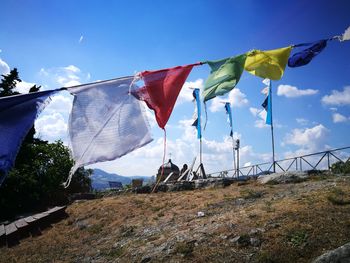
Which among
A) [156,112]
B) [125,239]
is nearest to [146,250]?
[125,239]

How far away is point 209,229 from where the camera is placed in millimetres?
11203

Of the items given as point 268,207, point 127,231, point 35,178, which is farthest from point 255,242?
point 35,178

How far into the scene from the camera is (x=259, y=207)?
12.6 meters

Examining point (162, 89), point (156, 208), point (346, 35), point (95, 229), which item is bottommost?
point (95, 229)

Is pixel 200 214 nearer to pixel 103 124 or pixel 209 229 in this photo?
pixel 209 229

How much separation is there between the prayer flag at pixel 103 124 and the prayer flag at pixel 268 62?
2799 millimetres

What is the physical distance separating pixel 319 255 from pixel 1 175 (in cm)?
712

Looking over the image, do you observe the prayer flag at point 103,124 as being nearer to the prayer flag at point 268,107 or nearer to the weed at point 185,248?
the weed at point 185,248

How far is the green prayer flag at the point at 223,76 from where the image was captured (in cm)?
662

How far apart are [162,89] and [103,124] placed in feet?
4.27

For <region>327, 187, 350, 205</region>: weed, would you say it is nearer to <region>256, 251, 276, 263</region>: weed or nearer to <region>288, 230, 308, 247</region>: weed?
<region>288, 230, 308, 247</region>: weed

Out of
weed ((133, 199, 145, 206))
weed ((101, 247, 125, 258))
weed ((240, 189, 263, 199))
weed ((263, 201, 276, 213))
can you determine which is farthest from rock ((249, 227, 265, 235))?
weed ((133, 199, 145, 206))

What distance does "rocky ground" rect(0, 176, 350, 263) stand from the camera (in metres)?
9.13

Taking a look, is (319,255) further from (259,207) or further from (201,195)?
(201,195)
